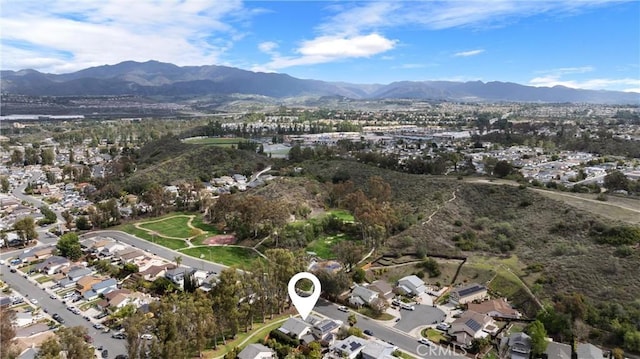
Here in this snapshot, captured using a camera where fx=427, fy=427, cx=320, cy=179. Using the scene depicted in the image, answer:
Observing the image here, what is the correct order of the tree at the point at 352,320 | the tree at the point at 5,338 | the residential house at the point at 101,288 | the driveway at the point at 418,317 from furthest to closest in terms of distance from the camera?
the residential house at the point at 101,288 < the driveway at the point at 418,317 < the tree at the point at 352,320 < the tree at the point at 5,338

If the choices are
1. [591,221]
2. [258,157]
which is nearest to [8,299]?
[591,221]

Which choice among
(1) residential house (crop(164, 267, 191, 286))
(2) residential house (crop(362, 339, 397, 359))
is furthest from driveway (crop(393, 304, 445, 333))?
(1) residential house (crop(164, 267, 191, 286))

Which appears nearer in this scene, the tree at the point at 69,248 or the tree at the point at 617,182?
the tree at the point at 69,248

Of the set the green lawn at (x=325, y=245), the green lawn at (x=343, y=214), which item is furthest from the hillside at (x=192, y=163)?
the green lawn at (x=325, y=245)

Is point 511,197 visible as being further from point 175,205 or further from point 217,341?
point 175,205

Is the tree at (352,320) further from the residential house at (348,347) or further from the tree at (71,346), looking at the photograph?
the tree at (71,346)

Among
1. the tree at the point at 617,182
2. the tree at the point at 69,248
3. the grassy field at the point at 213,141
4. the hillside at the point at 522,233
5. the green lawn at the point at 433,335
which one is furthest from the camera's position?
the grassy field at the point at 213,141

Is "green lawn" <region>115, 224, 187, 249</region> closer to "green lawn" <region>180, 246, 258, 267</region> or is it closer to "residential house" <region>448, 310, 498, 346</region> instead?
"green lawn" <region>180, 246, 258, 267</region>
